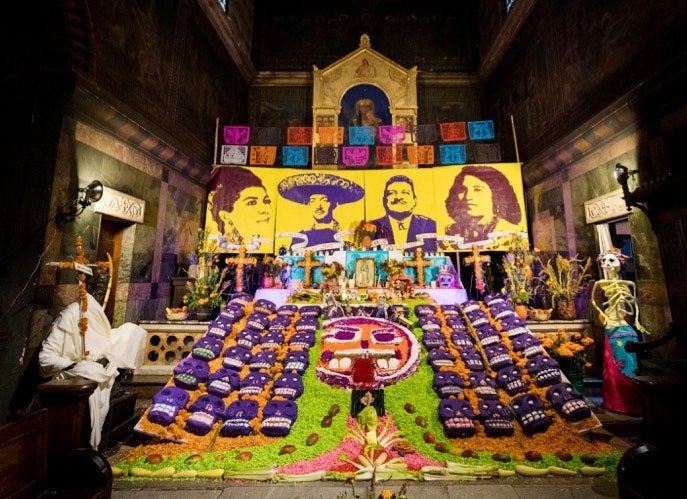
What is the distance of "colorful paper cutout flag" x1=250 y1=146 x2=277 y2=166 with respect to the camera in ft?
33.1

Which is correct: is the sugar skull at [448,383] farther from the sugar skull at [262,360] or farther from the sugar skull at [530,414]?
the sugar skull at [262,360]

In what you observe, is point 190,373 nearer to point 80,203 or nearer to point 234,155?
point 80,203

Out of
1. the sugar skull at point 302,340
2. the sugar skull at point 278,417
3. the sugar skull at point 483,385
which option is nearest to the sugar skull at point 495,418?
the sugar skull at point 483,385

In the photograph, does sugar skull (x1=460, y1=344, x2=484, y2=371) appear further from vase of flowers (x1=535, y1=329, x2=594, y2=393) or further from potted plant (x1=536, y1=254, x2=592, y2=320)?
potted plant (x1=536, y1=254, x2=592, y2=320)

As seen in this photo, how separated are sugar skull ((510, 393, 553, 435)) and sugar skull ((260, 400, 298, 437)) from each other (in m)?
2.67

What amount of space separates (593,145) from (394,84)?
25.9 feet

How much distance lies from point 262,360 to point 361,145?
311 inches

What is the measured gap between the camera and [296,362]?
455 cm

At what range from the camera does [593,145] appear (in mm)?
6418

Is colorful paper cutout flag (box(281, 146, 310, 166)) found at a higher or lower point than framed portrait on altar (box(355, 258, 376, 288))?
higher

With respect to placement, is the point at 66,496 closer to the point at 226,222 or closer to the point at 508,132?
the point at 226,222

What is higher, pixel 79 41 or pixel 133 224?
pixel 79 41

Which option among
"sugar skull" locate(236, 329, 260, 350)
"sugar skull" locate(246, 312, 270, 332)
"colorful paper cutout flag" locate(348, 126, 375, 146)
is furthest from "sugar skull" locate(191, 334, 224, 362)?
"colorful paper cutout flag" locate(348, 126, 375, 146)

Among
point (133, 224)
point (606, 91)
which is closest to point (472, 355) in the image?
point (606, 91)
